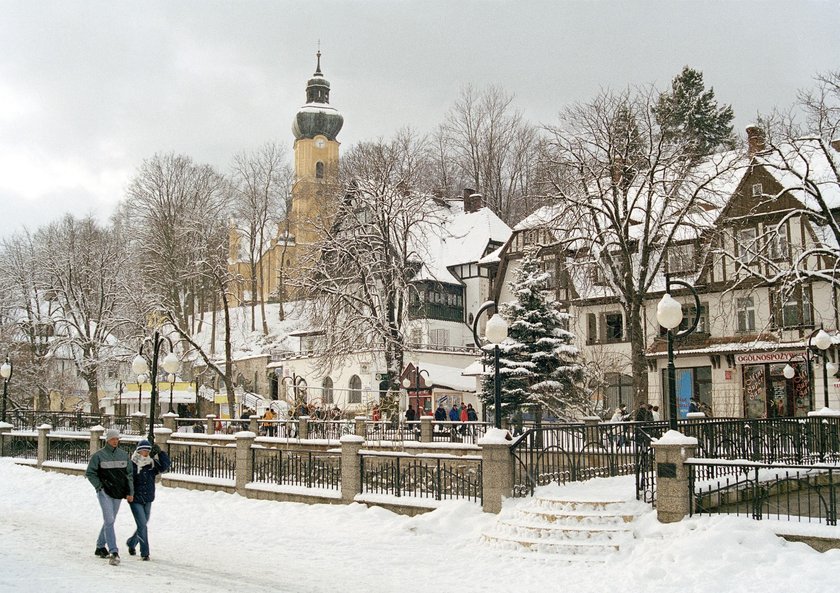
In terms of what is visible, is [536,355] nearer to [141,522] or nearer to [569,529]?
[569,529]

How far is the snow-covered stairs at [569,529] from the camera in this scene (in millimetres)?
13672

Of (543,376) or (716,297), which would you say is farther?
(716,297)

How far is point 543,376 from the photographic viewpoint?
1305 inches

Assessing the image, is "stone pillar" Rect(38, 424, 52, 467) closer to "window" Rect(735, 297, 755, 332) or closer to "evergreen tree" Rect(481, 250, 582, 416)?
"evergreen tree" Rect(481, 250, 582, 416)

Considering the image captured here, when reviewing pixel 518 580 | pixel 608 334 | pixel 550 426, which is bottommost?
pixel 518 580

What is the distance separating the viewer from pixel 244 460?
2105 cm

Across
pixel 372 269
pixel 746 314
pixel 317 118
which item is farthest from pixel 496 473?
pixel 317 118

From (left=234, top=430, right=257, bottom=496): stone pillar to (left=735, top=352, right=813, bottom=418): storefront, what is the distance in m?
22.9

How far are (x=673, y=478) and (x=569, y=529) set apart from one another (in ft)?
6.14

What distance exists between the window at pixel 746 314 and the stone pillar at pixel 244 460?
25.4 m

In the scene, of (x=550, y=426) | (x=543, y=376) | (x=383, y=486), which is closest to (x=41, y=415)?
(x=543, y=376)

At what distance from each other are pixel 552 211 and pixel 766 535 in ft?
75.1

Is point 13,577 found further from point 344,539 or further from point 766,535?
point 766,535

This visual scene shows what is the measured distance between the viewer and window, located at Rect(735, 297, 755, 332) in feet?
126
